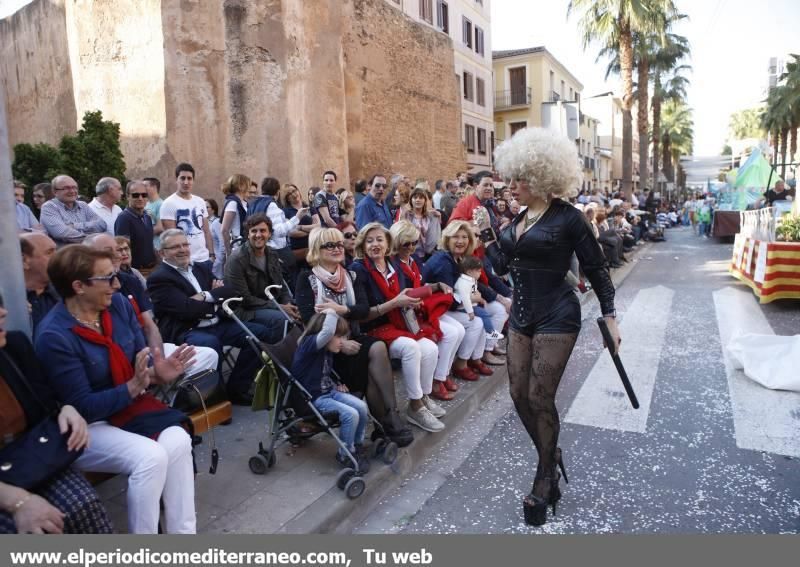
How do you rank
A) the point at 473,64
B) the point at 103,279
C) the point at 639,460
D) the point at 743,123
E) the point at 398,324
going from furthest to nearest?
1. the point at 743,123
2. the point at 473,64
3. the point at 398,324
4. the point at 639,460
5. the point at 103,279

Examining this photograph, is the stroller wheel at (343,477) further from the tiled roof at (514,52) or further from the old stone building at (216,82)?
the tiled roof at (514,52)

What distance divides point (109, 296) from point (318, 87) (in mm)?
10544

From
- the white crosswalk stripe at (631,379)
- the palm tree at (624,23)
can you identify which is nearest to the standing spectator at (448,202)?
the white crosswalk stripe at (631,379)

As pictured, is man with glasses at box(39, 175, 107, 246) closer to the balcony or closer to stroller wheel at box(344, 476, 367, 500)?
stroller wheel at box(344, 476, 367, 500)

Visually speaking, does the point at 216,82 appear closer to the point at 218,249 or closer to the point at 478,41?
the point at 218,249

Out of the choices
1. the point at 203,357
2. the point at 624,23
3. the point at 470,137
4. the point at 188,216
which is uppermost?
the point at 624,23

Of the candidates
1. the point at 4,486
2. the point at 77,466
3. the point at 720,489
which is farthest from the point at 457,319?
the point at 4,486

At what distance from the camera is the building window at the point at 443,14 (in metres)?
28.0

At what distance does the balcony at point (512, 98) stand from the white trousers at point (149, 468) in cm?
4105

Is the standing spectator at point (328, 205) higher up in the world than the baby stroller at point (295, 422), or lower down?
higher up

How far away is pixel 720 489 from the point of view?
136 inches

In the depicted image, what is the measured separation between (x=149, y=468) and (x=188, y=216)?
4.34 m

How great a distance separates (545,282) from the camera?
3.12 m

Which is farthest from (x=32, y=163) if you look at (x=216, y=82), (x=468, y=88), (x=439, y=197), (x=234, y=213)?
(x=468, y=88)
